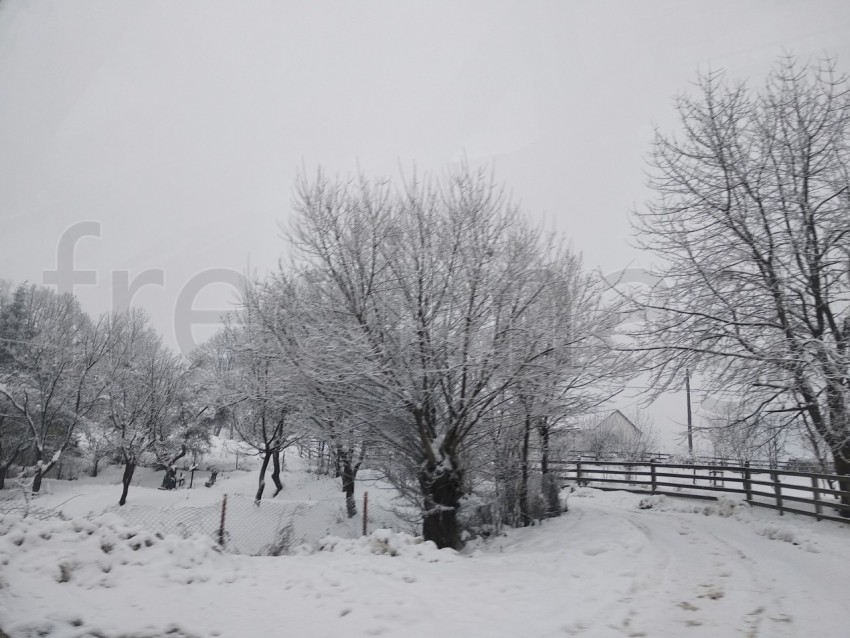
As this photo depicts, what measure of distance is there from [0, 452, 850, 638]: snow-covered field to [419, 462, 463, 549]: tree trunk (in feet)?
5.43

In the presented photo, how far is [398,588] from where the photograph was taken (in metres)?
5.10

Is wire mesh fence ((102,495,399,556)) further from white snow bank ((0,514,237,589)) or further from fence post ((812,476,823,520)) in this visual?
fence post ((812,476,823,520))

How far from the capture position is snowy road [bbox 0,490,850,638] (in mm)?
3973

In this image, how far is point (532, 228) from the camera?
36.4ft

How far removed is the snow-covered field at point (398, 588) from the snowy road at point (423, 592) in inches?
0.8

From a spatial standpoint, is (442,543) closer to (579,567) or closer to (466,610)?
(579,567)

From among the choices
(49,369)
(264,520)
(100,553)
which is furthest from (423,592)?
(49,369)

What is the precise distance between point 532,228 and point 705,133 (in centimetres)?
458

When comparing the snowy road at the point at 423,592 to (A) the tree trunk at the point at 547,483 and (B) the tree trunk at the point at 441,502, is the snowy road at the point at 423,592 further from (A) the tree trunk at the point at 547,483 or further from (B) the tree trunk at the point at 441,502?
(A) the tree trunk at the point at 547,483

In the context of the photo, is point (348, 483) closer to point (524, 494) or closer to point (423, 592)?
point (524, 494)

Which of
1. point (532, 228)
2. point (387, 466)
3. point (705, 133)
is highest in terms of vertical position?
point (705, 133)

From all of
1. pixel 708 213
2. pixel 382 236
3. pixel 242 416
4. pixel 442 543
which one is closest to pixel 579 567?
pixel 442 543

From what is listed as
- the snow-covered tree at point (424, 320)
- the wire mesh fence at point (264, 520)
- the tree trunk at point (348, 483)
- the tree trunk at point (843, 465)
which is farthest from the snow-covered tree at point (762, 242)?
the tree trunk at point (348, 483)

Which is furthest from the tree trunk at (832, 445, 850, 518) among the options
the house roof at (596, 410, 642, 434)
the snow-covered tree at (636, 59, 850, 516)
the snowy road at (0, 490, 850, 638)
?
the house roof at (596, 410, 642, 434)
